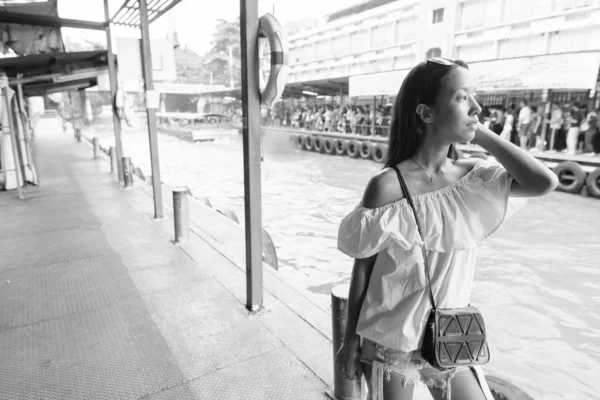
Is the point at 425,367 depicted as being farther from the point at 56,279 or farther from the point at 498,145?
the point at 56,279

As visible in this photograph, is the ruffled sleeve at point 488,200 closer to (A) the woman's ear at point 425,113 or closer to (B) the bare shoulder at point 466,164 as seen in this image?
(B) the bare shoulder at point 466,164

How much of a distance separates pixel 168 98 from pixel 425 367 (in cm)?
6227

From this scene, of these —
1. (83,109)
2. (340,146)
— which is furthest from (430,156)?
(83,109)

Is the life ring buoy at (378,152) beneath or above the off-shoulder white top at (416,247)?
beneath

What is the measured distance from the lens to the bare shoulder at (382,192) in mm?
1447

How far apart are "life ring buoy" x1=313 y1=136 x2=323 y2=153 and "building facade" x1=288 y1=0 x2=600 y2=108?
3.05m

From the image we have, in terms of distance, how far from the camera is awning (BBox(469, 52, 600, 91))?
1052cm

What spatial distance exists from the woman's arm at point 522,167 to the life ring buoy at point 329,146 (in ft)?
67.2

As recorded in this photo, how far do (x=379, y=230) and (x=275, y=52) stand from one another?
2135 millimetres

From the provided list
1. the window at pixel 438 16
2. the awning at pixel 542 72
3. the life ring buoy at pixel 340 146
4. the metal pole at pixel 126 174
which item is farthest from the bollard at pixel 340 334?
the window at pixel 438 16

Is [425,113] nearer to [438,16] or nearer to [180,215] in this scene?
[180,215]

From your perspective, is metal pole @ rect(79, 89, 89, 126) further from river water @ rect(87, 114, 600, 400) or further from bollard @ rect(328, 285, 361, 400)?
bollard @ rect(328, 285, 361, 400)

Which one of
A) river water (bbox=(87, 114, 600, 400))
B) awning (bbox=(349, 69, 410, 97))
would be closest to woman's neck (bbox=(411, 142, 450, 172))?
river water (bbox=(87, 114, 600, 400))

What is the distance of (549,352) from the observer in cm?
427
